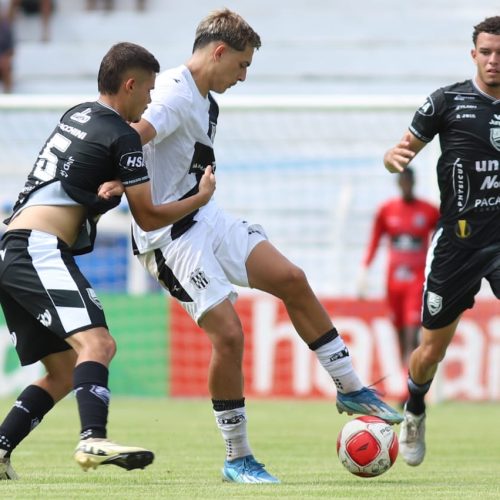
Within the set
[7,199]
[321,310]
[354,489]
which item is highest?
[321,310]

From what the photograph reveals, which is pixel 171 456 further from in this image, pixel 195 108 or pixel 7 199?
pixel 7 199

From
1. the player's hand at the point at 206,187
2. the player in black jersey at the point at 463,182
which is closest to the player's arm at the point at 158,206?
the player's hand at the point at 206,187

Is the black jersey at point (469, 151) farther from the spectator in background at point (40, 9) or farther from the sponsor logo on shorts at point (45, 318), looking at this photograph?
the spectator in background at point (40, 9)

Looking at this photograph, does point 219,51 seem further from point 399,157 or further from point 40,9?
point 40,9

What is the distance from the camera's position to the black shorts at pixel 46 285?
5.67 metres

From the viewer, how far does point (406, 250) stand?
44.1ft

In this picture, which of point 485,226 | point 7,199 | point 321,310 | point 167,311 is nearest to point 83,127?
point 321,310

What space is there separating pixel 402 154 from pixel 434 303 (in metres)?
1.00

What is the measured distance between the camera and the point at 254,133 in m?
16.9

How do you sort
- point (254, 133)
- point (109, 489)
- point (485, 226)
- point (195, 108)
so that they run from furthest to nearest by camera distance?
1. point (254, 133)
2. point (485, 226)
3. point (195, 108)
4. point (109, 489)

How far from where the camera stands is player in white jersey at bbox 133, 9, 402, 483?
648cm

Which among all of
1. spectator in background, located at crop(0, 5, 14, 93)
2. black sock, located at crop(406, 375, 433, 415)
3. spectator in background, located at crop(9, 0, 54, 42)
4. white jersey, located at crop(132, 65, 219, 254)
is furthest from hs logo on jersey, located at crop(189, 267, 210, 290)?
spectator in background, located at crop(9, 0, 54, 42)

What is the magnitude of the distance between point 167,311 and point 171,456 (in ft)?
21.7

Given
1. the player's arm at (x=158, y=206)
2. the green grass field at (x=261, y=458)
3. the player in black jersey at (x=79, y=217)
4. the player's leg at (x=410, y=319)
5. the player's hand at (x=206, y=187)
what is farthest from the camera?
the player's leg at (x=410, y=319)
